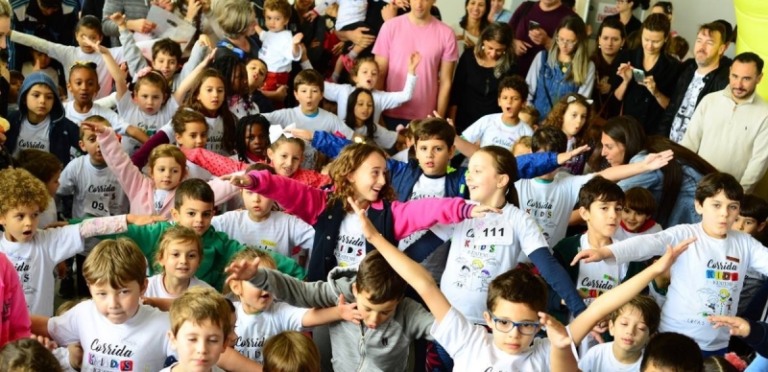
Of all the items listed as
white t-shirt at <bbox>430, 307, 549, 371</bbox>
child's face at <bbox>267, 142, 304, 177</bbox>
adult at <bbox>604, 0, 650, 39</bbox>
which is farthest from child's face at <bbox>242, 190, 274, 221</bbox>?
adult at <bbox>604, 0, 650, 39</bbox>

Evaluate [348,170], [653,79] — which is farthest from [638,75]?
[348,170]

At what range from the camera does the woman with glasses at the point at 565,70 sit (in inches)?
275

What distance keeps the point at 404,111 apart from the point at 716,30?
7.34ft

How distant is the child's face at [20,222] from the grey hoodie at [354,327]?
1.11m

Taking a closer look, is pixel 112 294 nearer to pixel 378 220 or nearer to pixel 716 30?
pixel 378 220

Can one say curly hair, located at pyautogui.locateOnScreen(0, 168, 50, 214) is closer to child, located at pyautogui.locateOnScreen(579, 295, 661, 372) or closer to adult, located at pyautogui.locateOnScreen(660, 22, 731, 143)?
child, located at pyautogui.locateOnScreen(579, 295, 661, 372)

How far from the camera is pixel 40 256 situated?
435 centimetres

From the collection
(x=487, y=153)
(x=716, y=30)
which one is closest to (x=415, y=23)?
(x=716, y=30)

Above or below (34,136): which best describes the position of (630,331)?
below

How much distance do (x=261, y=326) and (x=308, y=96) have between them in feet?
8.53

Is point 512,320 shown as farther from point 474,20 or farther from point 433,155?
point 474,20

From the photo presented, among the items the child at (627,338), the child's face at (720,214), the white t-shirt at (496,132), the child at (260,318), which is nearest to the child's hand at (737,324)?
the child at (627,338)

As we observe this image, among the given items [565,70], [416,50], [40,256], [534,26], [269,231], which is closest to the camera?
[40,256]

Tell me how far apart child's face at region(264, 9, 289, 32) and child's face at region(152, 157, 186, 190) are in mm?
2225
